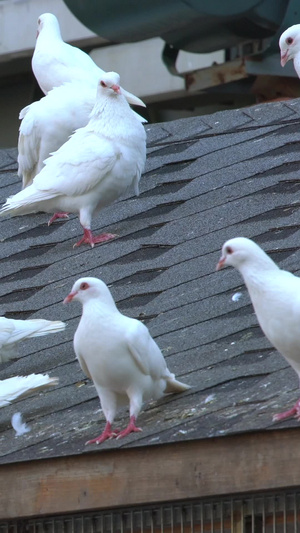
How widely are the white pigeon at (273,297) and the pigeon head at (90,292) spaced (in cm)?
59

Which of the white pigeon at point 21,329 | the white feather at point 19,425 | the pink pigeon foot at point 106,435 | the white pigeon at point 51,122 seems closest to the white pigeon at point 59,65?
the white pigeon at point 51,122

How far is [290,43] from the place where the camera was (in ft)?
29.6

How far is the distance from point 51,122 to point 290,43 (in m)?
1.44

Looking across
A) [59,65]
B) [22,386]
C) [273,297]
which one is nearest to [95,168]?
[59,65]

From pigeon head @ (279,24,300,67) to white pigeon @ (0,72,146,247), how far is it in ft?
3.90

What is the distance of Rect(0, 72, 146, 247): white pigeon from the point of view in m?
8.06

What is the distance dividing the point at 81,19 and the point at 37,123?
6679mm

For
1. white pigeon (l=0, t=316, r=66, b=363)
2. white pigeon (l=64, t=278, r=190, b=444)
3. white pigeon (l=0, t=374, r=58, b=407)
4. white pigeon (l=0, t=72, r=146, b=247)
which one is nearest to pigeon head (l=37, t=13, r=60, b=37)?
white pigeon (l=0, t=72, r=146, b=247)

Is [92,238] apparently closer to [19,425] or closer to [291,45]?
[291,45]

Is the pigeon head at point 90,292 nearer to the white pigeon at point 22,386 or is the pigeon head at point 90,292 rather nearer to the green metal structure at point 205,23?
the white pigeon at point 22,386

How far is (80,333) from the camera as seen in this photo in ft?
18.1

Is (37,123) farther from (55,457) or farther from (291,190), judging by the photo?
(55,457)

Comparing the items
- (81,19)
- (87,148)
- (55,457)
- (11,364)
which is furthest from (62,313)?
(81,19)

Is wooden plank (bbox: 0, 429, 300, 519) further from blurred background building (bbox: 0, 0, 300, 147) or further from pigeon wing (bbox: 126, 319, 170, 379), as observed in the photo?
blurred background building (bbox: 0, 0, 300, 147)
